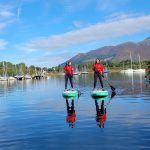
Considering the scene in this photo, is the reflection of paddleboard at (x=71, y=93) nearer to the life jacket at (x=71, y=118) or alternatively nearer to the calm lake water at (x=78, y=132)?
the calm lake water at (x=78, y=132)

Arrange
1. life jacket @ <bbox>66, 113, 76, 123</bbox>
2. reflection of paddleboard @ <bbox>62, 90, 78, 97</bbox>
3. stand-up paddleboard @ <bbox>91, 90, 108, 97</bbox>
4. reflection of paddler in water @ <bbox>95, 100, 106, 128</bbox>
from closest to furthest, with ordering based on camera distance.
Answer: reflection of paddler in water @ <bbox>95, 100, 106, 128</bbox> < life jacket @ <bbox>66, 113, 76, 123</bbox> < stand-up paddleboard @ <bbox>91, 90, 108, 97</bbox> < reflection of paddleboard @ <bbox>62, 90, 78, 97</bbox>

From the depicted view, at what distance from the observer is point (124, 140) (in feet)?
47.3

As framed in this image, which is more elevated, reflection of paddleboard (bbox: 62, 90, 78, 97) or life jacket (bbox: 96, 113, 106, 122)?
reflection of paddleboard (bbox: 62, 90, 78, 97)

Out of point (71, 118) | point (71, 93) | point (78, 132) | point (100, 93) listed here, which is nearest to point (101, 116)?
point (71, 118)

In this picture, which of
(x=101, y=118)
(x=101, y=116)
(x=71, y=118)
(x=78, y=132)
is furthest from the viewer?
(x=101, y=116)

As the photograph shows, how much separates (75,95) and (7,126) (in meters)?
16.6

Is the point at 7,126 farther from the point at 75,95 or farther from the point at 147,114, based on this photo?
the point at 75,95

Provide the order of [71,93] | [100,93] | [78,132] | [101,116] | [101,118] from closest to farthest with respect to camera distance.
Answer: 1. [78,132]
2. [101,118]
3. [101,116]
4. [100,93]
5. [71,93]

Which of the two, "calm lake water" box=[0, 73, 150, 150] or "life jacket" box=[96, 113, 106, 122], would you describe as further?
"life jacket" box=[96, 113, 106, 122]

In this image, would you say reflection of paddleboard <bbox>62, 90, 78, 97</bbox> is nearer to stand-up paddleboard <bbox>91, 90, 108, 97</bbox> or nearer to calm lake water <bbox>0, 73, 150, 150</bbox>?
stand-up paddleboard <bbox>91, 90, 108, 97</bbox>

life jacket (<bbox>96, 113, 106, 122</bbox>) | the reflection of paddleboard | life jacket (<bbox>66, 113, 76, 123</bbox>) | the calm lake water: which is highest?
the reflection of paddleboard

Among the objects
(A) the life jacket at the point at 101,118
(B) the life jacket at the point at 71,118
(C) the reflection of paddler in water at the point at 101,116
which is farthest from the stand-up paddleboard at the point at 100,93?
(A) the life jacket at the point at 101,118

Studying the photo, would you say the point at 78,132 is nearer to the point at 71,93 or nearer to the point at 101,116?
the point at 101,116

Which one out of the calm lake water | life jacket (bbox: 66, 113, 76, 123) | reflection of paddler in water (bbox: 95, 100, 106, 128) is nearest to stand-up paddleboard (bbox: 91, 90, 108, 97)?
reflection of paddler in water (bbox: 95, 100, 106, 128)
